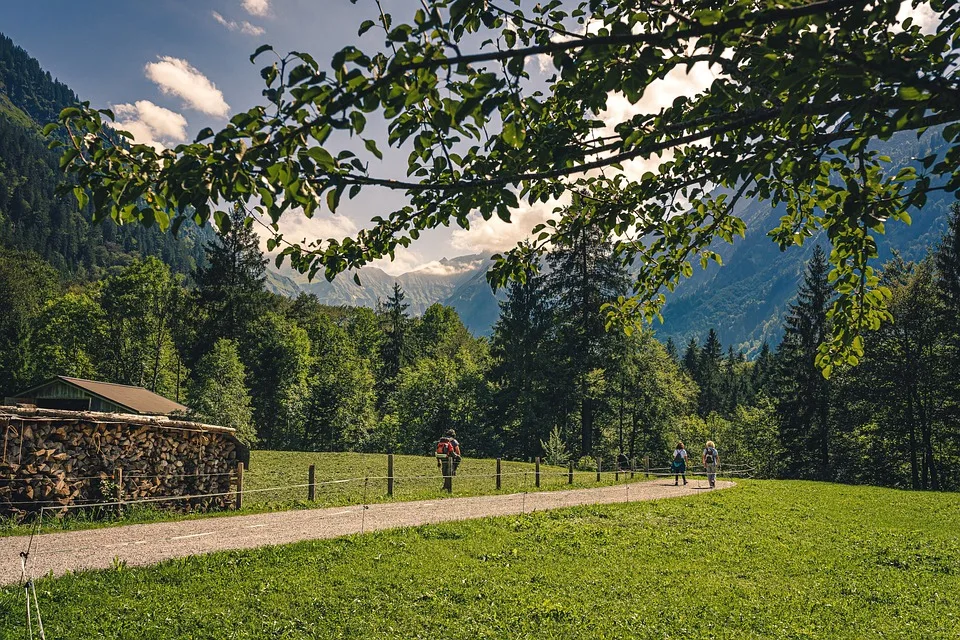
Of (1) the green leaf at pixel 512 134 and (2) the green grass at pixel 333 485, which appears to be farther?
(2) the green grass at pixel 333 485

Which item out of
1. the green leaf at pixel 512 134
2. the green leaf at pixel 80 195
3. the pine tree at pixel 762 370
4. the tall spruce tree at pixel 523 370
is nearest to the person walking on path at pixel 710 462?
the tall spruce tree at pixel 523 370

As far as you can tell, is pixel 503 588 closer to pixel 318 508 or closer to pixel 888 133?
pixel 888 133

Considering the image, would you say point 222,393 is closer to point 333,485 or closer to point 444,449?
point 333,485

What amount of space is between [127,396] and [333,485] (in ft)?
65.2

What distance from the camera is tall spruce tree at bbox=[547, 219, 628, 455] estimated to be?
155ft

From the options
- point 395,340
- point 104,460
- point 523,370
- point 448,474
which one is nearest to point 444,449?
point 448,474

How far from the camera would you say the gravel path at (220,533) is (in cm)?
1071

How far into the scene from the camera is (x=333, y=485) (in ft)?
82.9

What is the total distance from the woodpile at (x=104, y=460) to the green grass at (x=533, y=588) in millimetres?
7172

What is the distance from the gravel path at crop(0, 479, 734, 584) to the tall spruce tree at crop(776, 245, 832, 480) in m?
37.1

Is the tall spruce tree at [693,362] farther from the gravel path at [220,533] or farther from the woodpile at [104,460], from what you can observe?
the woodpile at [104,460]

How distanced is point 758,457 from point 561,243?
235ft

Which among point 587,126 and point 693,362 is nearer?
point 587,126

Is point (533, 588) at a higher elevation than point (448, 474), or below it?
below
